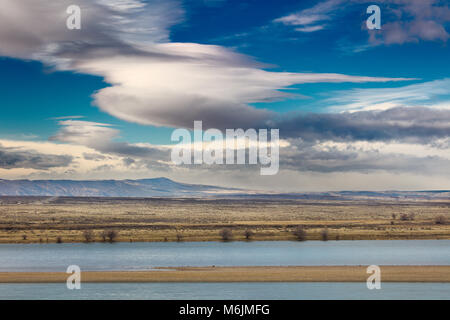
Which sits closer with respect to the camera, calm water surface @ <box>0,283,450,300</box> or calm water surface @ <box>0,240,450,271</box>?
calm water surface @ <box>0,283,450,300</box>

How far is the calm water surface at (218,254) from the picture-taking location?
4741cm

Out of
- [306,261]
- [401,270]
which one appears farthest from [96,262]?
[401,270]

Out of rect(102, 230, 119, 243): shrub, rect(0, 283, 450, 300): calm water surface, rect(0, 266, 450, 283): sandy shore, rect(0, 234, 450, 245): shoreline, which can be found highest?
rect(102, 230, 119, 243): shrub

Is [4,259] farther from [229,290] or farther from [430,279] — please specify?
[430,279]

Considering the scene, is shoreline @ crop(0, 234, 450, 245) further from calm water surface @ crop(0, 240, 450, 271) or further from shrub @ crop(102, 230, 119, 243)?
calm water surface @ crop(0, 240, 450, 271)

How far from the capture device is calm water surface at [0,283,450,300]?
112ft

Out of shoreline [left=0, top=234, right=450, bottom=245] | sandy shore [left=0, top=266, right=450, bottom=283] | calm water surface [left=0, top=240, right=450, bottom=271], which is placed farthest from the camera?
shoreline [left=0, top=234, right=450, bottom=245]

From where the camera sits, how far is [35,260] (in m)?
51.6

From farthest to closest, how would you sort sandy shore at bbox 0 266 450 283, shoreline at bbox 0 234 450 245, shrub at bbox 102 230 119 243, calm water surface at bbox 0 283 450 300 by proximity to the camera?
1. shrub at bbox 102 230 119 243
2. shoreline at bbox 0 234 450 245
3. sandy shore at bbox 0 266 450 283
4. calm water surface at bbox 0 283 450 300

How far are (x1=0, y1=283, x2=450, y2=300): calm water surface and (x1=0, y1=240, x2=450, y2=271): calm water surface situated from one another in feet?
24.1

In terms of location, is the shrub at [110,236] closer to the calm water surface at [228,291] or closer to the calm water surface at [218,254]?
the calm water surface at [218,254]

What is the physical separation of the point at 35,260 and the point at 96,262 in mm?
6789

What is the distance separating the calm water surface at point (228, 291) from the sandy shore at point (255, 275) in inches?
45.9

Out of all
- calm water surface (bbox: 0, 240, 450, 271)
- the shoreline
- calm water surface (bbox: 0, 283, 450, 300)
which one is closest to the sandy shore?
calm water surface (bbox: 0, 283, 450, 300)
